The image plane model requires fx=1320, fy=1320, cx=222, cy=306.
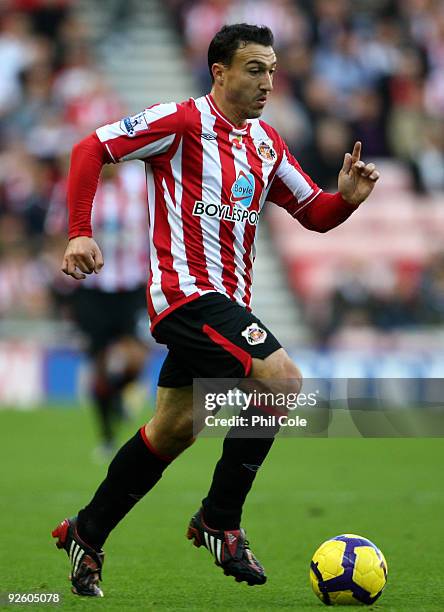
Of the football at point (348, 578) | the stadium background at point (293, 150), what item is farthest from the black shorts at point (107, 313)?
the football at point (348, 578)

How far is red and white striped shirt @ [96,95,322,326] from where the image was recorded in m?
4.95

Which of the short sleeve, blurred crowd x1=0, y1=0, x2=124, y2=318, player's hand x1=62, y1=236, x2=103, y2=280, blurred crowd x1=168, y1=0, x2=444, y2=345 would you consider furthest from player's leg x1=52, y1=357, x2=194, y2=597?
blurred crowd x1=168, y1=0, x2=444, y2=345

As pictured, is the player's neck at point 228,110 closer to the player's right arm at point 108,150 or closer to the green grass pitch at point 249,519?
the player's right arm at point 108,150

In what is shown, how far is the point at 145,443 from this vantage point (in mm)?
5016

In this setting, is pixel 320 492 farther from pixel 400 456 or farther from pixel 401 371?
pixel 401 371

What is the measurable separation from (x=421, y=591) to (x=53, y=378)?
10.6 metres

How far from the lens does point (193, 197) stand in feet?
16.4

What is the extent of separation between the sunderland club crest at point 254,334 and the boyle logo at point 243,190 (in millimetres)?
540

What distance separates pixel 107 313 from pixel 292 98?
775 centimetres

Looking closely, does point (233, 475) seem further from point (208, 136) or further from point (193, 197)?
point (208, 136)

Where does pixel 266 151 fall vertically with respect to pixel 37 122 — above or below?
below

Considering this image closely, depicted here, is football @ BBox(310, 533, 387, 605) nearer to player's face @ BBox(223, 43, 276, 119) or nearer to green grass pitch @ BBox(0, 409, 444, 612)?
green grass pitch @ BBox(0, 409, 444, 612)

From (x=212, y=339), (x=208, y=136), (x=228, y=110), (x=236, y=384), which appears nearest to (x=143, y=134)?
(x=208, y=136)

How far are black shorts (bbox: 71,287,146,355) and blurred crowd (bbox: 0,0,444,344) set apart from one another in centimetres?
478
